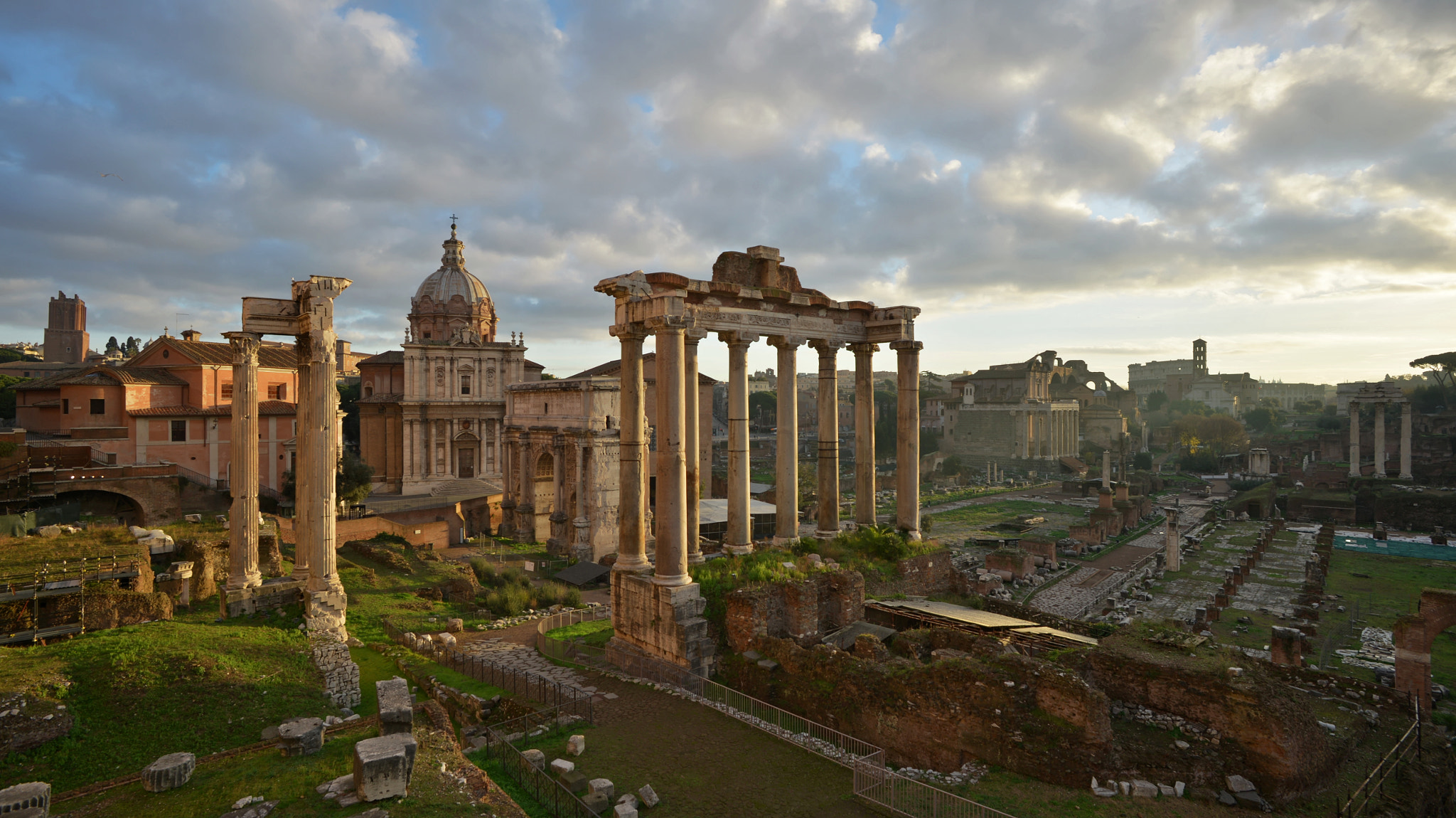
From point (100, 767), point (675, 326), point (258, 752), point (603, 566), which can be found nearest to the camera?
point (100, 767)

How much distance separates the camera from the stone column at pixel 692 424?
611 inches

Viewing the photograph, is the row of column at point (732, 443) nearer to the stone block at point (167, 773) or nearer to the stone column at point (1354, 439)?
the stone block at point (167, 773)

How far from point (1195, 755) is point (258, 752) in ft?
42.9

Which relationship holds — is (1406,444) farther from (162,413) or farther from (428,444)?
(162,413)

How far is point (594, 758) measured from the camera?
11.1m

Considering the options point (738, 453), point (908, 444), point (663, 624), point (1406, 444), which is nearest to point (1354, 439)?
point (1406, 444)

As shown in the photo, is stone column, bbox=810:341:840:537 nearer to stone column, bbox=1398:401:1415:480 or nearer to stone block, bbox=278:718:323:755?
stone block, bbox=278:718:323:755

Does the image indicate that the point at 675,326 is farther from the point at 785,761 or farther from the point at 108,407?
the point at 108,407

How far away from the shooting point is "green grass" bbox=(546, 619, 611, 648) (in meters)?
17.8

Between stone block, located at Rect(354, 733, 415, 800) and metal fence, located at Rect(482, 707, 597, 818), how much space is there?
2.11 m

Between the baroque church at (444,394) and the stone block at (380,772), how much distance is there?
119 ft

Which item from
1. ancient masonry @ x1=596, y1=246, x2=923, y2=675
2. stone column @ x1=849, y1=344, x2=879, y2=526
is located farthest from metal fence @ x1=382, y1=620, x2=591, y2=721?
stone column @ x1=849, y1=344, x2=879, y2=526

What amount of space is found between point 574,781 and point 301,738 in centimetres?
378

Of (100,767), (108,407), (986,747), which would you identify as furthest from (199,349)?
(986,747)
